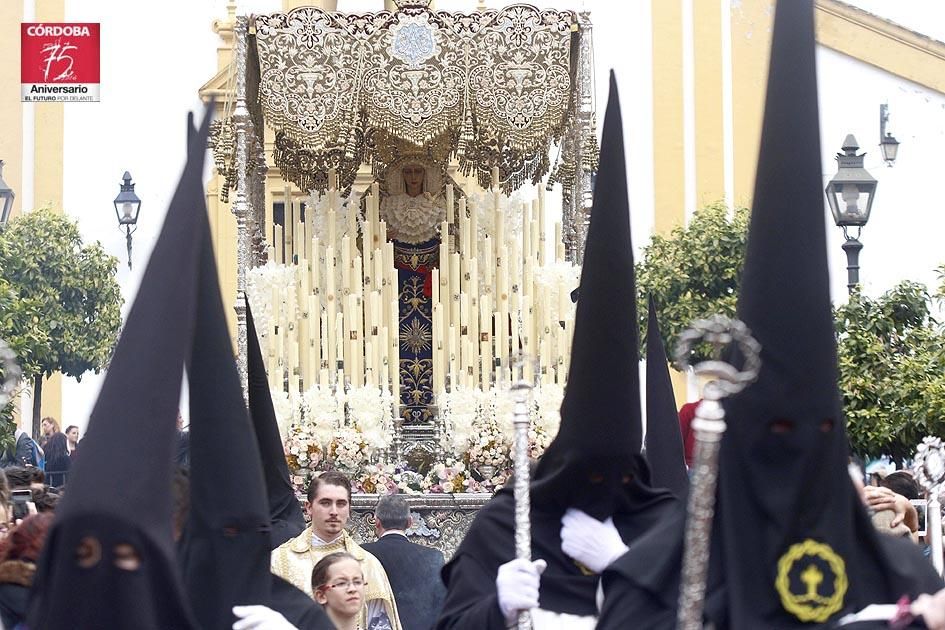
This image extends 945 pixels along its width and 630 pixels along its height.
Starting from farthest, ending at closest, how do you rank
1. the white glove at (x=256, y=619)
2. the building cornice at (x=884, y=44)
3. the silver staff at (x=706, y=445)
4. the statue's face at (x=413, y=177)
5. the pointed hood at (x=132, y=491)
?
the building cornice at (x=884, y=44), the statue's face at (x=413, y=177), the white glove at (x=256, y=619), the silver staff at (x=706, y=445), the pointed hood at (x=132, y=491)

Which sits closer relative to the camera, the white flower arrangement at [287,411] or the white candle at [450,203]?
the white flower arrangement at [287,411]

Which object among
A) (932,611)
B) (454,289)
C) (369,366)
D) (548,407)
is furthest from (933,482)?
(454,289)

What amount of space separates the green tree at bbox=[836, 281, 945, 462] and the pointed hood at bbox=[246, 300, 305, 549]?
18.4 feet

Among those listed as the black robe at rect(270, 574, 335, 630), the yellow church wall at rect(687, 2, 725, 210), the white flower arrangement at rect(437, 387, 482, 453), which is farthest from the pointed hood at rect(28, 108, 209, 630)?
the yellow church wall at rect(687, 2, 725, 210)

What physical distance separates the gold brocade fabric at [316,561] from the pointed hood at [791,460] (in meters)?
3.78

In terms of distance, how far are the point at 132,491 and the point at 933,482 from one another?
400 centimetres

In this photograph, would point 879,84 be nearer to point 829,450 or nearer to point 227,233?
point 227,233

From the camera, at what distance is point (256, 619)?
4.62m

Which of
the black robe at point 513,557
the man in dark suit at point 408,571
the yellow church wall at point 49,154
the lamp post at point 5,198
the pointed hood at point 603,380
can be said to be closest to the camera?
the pointed hood at point 603,380

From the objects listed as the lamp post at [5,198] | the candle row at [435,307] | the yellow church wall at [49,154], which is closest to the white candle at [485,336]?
the candle row at [435,307]

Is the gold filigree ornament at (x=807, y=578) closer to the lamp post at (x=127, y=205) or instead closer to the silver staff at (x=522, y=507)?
the silver staff at (x=522, y=507)

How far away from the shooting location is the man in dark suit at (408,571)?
847 centimetres

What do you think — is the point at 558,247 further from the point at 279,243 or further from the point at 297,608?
the point at 297,608

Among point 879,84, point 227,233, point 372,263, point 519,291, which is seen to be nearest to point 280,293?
point 372,263
